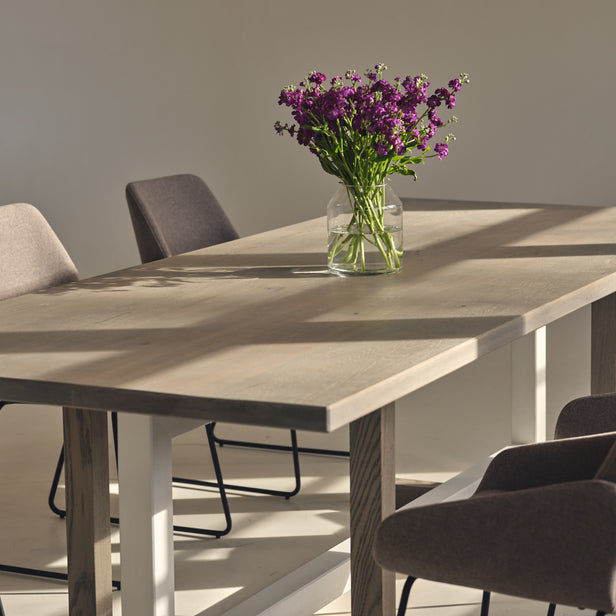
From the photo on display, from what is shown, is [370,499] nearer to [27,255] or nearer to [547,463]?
[547,463]

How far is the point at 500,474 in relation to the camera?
1998 mm

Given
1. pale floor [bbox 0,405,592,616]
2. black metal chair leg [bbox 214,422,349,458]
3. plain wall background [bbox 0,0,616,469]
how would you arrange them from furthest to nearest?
plain wall background [bbox 0,0,616,469]
black metal chair leg [bbox 214,422,349,458]
pale floor [bbox 0,405,592,616]

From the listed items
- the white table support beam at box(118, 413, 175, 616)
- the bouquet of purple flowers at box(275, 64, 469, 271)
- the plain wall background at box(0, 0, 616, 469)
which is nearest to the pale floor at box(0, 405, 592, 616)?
the white table support beam at box(118, 413, 175, 616)

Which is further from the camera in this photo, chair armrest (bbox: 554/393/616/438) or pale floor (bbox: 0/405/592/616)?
pale floor (bbox: 0/405/592/616)

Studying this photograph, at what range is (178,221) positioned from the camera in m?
3.65

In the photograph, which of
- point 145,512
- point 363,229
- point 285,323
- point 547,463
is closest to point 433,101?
point 363,229

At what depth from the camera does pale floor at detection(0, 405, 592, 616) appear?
2799 millimetres

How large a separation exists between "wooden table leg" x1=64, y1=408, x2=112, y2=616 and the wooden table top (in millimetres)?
196

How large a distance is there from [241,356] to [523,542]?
21.0 inches

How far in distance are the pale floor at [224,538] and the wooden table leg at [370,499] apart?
668 millimetres

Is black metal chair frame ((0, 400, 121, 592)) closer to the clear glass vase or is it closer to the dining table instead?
the dining table

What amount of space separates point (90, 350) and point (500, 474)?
772 millimetres

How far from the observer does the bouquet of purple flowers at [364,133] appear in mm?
2410

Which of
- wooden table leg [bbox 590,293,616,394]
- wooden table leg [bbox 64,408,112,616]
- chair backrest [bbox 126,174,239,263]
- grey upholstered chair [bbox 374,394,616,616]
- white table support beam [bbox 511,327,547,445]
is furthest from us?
white table support beam [bbox 511,327,547,445]
